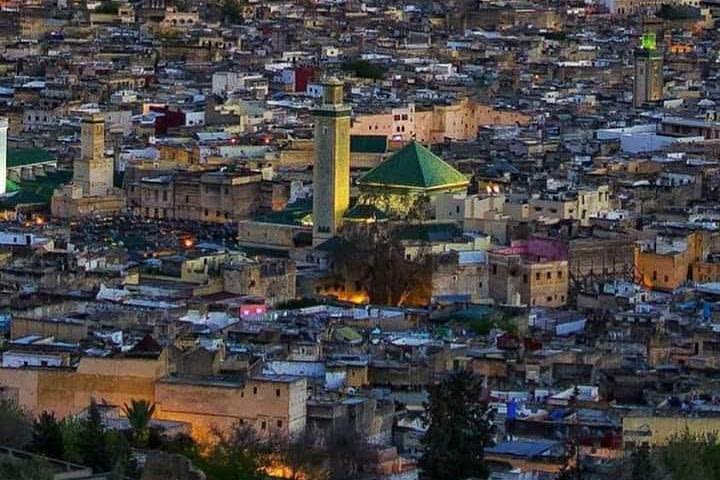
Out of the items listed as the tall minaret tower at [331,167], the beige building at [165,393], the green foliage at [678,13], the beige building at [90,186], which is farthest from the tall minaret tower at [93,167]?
the green foliage at [678,13]

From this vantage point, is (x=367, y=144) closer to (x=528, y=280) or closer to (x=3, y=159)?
(x=3, y=159)

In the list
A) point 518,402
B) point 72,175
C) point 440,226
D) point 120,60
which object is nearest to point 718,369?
point 518,402

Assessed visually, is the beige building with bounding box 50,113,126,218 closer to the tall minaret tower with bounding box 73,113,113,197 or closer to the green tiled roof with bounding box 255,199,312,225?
the tall minaret tower with bounding box 73,113,113,197

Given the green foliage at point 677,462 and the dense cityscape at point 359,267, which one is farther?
the dense cityscape at point 359,267

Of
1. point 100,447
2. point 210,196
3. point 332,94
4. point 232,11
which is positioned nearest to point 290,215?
point 332,94

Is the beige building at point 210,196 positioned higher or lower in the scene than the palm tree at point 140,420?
lower

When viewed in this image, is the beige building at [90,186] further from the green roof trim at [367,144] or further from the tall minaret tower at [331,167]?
the tall minaret tower at [331,167]
